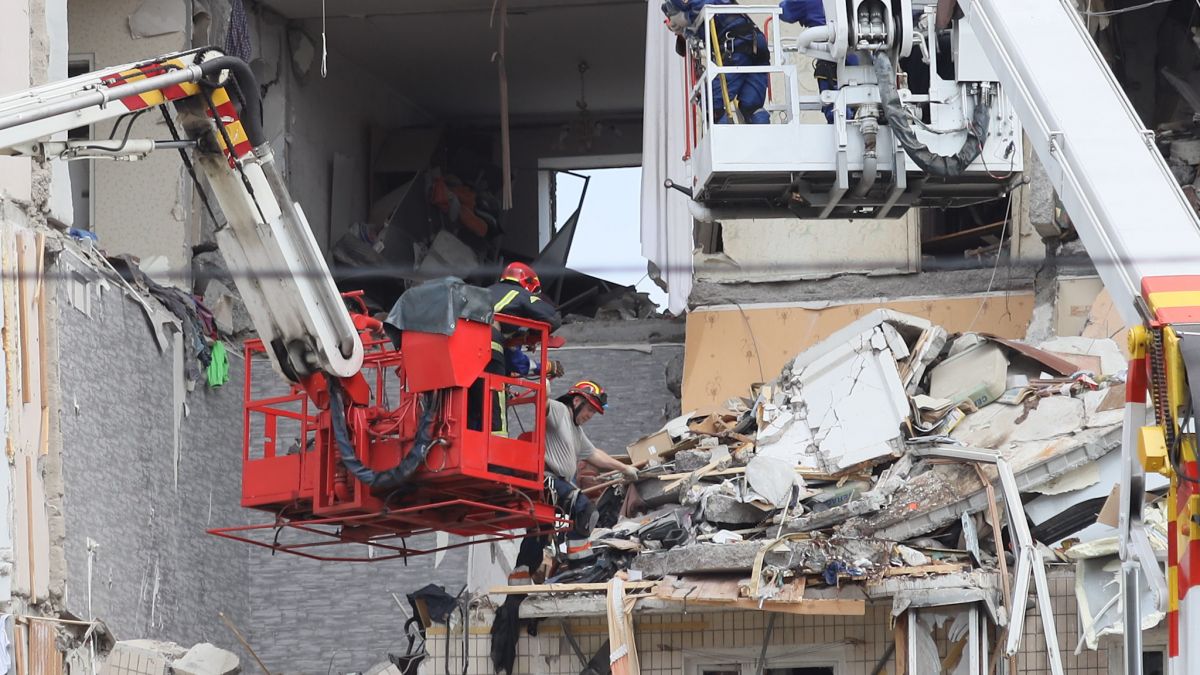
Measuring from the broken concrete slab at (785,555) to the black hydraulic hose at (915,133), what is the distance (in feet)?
9.08

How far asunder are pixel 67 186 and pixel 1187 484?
37.2 feet

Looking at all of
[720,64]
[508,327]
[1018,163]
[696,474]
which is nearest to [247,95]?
[508,327]

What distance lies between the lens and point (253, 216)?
13.8 metres

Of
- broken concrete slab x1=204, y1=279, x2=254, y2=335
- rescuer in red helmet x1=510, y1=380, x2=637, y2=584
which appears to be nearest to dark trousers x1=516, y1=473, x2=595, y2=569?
rescuer in red helmet x1=510, y1=380, x2=637, y2=584

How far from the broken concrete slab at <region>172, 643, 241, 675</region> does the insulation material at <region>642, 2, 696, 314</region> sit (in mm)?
5334

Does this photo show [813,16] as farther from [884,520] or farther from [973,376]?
[884,520]

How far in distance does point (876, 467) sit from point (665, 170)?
5.16 meters

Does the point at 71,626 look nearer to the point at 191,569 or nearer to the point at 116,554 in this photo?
the point at 116,554

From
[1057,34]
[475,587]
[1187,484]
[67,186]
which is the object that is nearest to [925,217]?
[475,587]

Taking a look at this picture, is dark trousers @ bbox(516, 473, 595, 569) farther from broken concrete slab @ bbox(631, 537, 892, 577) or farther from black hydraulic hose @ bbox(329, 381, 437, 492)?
black hydraulic hose @ bbox(329, 381, 437, 492)

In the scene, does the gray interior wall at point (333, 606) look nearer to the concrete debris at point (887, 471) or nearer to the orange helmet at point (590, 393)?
the concrete debris at point (887, 471)

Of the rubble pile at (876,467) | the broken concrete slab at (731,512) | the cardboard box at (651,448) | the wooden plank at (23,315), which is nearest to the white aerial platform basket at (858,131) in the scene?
the rubble pile at (876,467)

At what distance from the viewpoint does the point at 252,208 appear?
1380cm

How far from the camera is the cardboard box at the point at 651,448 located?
59.2 ft
